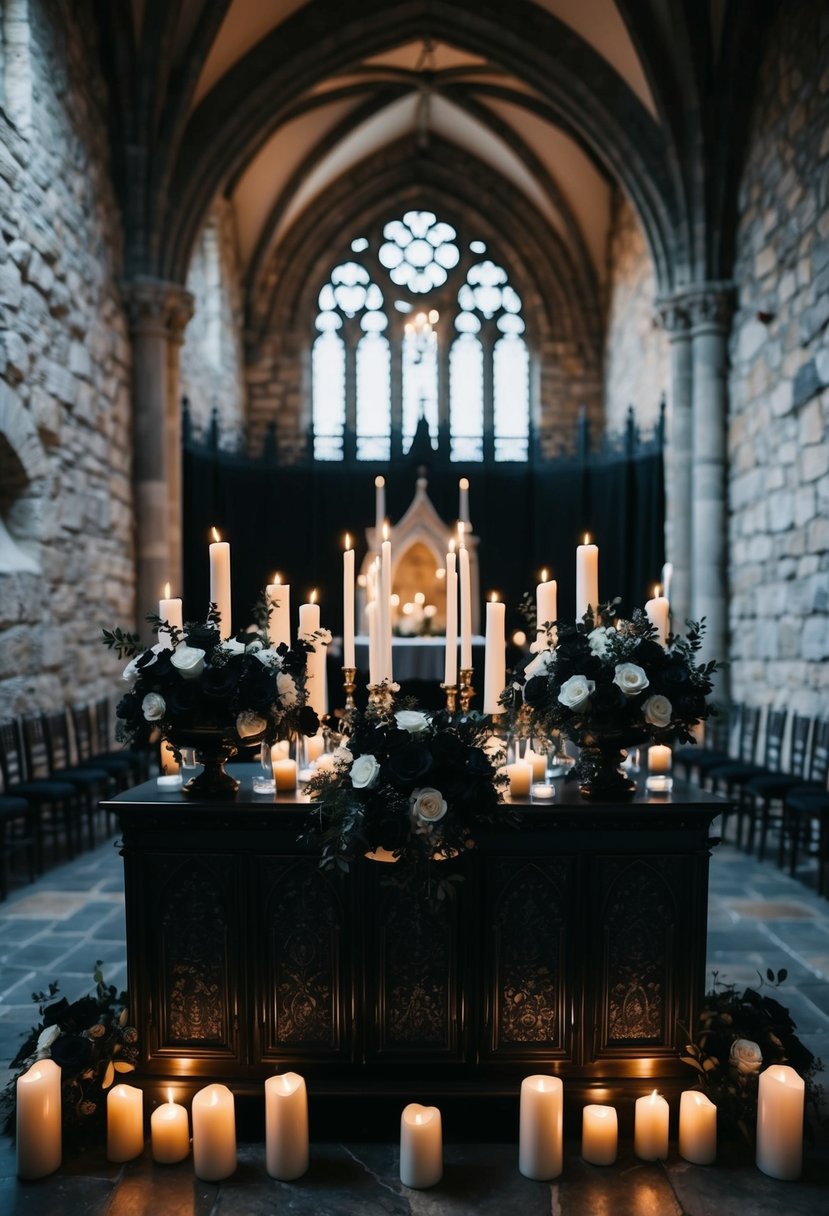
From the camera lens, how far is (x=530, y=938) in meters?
2.77

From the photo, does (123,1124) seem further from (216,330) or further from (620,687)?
(216,330)

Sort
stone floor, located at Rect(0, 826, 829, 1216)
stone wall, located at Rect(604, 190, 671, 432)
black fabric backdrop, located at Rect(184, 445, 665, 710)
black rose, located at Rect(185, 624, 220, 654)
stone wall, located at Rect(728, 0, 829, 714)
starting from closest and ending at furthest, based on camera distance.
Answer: stone floor, located at Rect(0, 826, 829, 1216), black rose, located at Rect(185, 624, 220, 654), stone wall, located at Rect(728, 0, 829, 714), black fabric backdrop, located at Rect(184, 445, 665, 710), stone wall, located at Rect(604, 190, 671, 432)

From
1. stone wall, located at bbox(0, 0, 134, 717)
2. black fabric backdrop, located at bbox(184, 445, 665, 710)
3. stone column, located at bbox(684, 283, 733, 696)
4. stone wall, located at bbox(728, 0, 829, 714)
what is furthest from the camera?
black fabric backdrop, located at bbox(184, 445, 665, 710)

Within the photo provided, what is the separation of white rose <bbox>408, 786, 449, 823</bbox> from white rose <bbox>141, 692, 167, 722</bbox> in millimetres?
825

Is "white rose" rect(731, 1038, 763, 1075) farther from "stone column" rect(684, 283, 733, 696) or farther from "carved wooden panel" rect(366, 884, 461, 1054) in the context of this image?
"stone column" rect(684, 283, 733, 696)

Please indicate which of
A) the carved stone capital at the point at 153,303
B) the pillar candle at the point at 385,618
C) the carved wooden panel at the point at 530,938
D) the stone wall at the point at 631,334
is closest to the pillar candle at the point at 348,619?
the pillar candle at the point at 385,618

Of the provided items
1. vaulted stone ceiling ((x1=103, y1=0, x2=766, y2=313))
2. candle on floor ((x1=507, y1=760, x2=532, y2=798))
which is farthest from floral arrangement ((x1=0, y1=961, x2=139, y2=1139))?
vaulted stone ceiling ((x1=103, y1=0, x2=766, y2=313))

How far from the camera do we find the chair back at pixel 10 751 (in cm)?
572

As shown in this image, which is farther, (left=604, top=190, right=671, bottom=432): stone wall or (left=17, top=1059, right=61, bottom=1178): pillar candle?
(left=604, top=190, right=671, bottom=432): stone wall

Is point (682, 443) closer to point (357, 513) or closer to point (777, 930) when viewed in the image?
point (357, 513)

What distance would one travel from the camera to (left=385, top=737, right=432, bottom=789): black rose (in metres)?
2.47

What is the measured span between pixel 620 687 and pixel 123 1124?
6.00 feet

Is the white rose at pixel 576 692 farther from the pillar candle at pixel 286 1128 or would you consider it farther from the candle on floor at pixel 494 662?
the pillar candle at pixel 286 1128

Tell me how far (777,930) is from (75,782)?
163 inches
